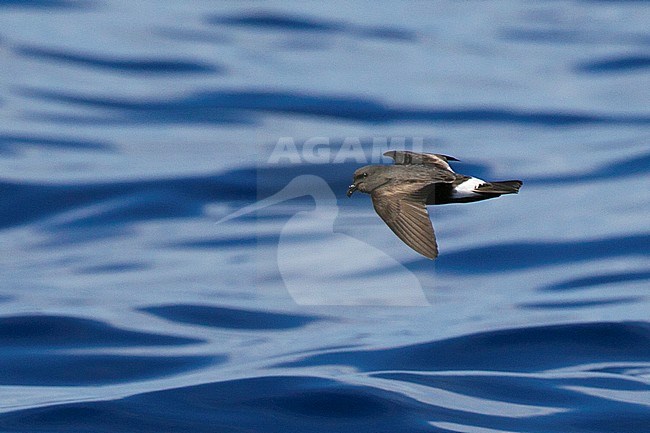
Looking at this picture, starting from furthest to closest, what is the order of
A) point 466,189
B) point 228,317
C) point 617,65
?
point 617,65, point 228,317, point 466,189

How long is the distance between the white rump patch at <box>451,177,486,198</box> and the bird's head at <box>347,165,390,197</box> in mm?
427

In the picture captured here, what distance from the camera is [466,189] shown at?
6691 millimetres

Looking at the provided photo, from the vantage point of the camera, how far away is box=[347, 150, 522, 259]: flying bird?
652 centimetres

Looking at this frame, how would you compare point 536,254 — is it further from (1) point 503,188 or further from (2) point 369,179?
(1) point 503,188

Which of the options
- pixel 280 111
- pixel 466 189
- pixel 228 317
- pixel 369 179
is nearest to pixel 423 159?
pixel 369 179

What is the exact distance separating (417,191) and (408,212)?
0.20 metres

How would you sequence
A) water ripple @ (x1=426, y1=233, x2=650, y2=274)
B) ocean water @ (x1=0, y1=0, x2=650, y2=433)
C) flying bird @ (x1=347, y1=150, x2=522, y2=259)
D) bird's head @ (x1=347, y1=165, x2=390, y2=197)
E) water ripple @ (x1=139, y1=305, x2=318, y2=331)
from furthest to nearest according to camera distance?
water ripple @ (x1=426, y1=233, x2=650, y2=274) → water ripple @ (x1=139, y1=305, x2=318, y2=331) → ocean water @ (x1=0, y1=0, x2=650, y2=433) → bird's head @ (x1=347, y1=165, x2=390, y2=197) → flying bird @ (x1=347, y1=150, x2=522, y2=259)

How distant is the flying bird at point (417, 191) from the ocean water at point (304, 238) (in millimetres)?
2826

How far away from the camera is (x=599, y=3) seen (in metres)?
41.2

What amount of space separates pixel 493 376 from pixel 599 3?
3198cm

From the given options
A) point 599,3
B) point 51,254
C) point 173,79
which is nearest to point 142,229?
point 51,254

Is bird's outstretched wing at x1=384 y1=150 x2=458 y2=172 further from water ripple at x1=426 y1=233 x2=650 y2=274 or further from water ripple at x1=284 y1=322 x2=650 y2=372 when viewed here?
water ripple at x1=426 y1=233 x2=650 y2=274

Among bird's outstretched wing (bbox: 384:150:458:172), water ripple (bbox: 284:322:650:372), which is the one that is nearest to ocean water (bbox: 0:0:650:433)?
water ripple (bbox: 284:322:650:372)

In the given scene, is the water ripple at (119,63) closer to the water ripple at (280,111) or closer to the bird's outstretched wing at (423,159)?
the water ripple at (280,111)
